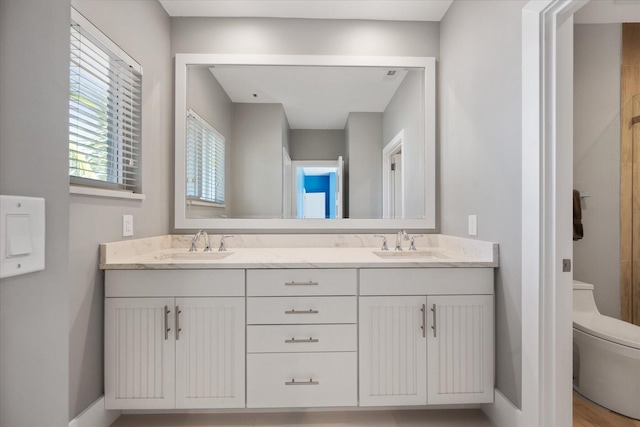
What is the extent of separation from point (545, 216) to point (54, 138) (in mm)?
1563

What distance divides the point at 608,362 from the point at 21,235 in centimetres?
243

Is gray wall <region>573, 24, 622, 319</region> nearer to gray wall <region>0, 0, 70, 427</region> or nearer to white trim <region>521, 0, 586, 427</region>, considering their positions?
white trim <region>521, 0, 586, 427</region>

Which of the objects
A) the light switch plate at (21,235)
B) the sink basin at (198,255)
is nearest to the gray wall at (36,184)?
the light switch plate at (21,235)

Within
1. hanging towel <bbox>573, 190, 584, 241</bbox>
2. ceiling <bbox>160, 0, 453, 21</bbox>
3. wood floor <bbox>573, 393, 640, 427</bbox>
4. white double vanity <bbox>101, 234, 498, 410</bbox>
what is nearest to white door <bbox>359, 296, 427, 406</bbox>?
white double vanity <bbox>101, 234, 498, 410</bbox>

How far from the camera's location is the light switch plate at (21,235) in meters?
0.41

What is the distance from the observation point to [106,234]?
62.3 inches

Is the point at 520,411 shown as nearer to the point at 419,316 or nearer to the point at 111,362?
the point at 419,316

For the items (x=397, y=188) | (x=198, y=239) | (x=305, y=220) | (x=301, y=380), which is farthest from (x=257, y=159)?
(x=301, y=380)

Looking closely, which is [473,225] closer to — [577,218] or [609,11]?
[577,218]

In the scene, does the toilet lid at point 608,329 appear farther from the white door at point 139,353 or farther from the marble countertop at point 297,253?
the white door at point 139,353

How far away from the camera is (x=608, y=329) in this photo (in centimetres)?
186

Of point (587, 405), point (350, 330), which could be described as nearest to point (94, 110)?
point (350, 330)

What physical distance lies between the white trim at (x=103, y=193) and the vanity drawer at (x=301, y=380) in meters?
1.02

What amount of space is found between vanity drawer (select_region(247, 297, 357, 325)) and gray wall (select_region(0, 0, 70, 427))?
1106mm
